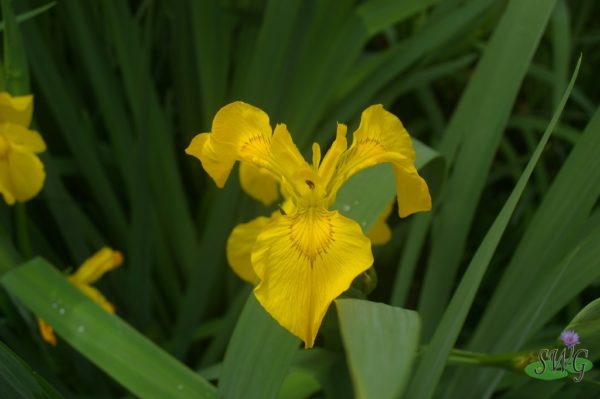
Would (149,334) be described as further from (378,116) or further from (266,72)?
(378,116)

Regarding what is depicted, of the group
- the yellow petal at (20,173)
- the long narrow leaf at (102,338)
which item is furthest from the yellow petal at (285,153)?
the yellow petal at (20,173)

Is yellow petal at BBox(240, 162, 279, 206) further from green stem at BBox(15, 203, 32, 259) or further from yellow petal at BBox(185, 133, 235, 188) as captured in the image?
green stem at BBox(15, 203, 32, 259)

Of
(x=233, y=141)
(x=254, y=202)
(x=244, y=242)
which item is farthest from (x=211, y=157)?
(x=254, y=202)

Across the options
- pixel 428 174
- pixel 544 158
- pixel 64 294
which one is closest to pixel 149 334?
pixel 64 294

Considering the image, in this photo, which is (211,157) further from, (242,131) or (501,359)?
(501,359)

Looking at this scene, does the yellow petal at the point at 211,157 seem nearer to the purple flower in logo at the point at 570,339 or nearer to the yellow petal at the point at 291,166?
the yellow petal at the point at 291,166
